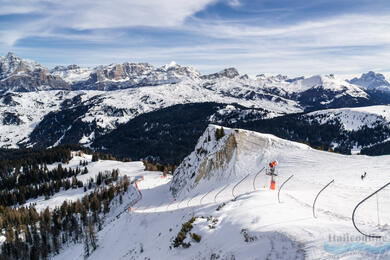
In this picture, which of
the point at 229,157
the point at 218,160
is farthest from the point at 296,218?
the point at 218,160

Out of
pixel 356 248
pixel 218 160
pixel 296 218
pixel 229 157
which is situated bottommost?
pixel 218 160

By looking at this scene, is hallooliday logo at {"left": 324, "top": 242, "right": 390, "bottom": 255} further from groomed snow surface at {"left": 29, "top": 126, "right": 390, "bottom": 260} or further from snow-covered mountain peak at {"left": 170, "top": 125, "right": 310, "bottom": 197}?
snow-covered mountain peak at {"left": 170, "top": 125, "right": 310, "bottom": 197}

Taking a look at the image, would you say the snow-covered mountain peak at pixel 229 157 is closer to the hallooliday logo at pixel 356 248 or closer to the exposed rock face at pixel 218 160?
the exposed rock face at pixel 218 160

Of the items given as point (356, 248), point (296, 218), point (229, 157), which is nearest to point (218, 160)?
point (229, 157)

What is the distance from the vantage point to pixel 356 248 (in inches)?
528

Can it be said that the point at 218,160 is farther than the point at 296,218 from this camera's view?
Yes

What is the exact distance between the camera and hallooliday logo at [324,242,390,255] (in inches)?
496

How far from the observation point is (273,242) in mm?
17125

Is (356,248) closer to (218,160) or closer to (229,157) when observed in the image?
(229,157)

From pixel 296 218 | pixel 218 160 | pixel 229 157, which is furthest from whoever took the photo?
pixel 218 160

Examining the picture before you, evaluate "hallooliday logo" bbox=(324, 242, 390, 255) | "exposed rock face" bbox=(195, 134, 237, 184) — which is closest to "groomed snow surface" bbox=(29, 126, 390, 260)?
"hallooliday logo" bbox=(324, 242, 390, 255)

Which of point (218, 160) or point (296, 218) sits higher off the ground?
point (296, 218)

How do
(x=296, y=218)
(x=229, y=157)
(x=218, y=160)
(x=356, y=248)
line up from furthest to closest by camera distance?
(x=218, y=160) → (x=229, y=157) → (x=296, y=218) → (x=356, y=248)

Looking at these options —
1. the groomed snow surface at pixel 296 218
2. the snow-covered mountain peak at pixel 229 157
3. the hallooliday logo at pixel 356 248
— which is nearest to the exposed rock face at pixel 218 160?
the snow-covered mountain peak at pixel 229 157
